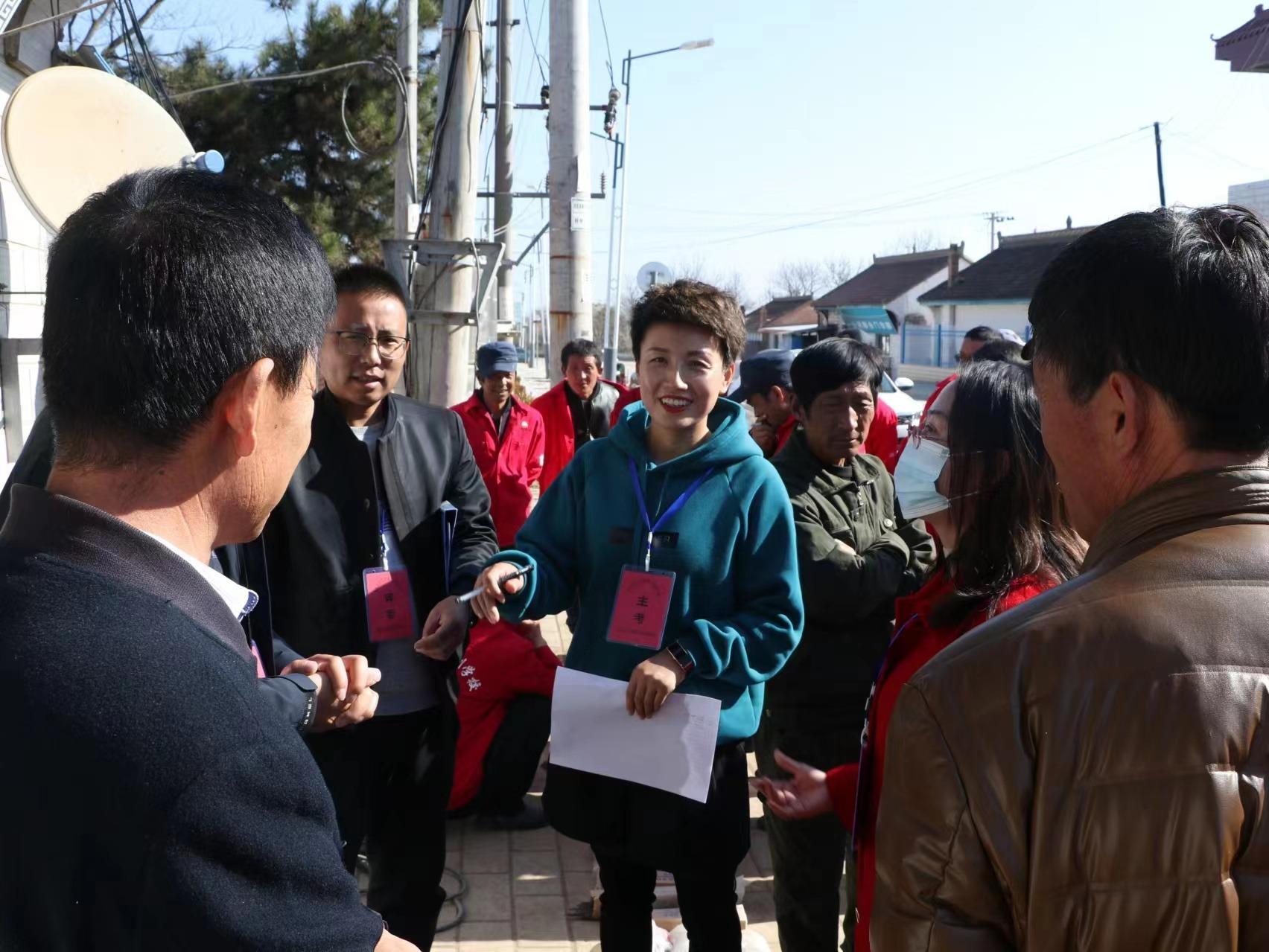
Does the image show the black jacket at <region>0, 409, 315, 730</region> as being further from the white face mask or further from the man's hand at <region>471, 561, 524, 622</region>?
the white face mask

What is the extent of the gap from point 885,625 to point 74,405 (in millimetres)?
2527

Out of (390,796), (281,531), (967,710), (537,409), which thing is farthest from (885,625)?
(537,409)

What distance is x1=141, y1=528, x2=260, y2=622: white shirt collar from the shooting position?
1.09 meters

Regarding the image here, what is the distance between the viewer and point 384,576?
2742mm

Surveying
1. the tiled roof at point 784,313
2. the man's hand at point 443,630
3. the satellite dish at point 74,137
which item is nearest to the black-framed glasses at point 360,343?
the man's hand at point 443,630

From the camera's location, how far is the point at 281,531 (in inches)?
106

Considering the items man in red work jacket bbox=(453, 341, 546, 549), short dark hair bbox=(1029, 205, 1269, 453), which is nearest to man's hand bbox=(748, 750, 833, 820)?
short dark hair bbox=(1029, 205, 1269, 453)

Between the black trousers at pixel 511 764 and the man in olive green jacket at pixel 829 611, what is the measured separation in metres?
1.33

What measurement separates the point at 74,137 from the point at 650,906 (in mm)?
4292

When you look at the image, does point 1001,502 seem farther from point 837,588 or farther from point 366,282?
point 366,282

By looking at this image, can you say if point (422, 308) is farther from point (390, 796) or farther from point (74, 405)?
point (74, 405)

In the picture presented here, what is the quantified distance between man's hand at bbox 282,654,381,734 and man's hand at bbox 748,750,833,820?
2.47 feet

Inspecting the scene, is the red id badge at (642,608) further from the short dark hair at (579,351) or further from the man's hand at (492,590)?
the short dark hair at (579,351)

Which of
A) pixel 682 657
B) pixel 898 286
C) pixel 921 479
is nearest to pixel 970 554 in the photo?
pixel 921 479
